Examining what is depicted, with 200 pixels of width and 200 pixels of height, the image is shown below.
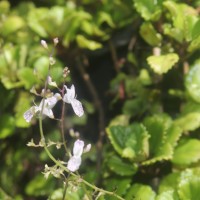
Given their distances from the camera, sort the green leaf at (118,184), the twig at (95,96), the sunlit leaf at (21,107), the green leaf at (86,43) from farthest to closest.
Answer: the twig at (95,96), the green leaf at (86,43), the sunlit leaf at (21,107), the green leaf at (118,184)

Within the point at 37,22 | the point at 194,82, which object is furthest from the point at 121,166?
the point at 37,22

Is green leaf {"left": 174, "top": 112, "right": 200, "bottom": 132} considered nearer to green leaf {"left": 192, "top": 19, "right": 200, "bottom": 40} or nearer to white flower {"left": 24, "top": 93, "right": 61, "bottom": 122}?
green leaf {"left": 192, "top": 19, "right": 200, "bottom": 40}

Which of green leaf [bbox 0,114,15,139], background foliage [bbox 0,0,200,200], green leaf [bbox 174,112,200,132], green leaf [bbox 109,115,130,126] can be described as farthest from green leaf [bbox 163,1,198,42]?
green leaf [bbox 0,114,15,139]

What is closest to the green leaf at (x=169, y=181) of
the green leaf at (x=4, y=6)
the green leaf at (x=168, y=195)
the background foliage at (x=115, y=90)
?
the background foliage at (x=115, y=90)

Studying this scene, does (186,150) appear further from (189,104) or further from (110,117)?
(110,117)

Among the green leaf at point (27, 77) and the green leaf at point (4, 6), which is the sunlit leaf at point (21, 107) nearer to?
the green leaf at point (27, 77)

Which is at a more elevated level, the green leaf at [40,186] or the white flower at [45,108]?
the white flower at [45,108]
